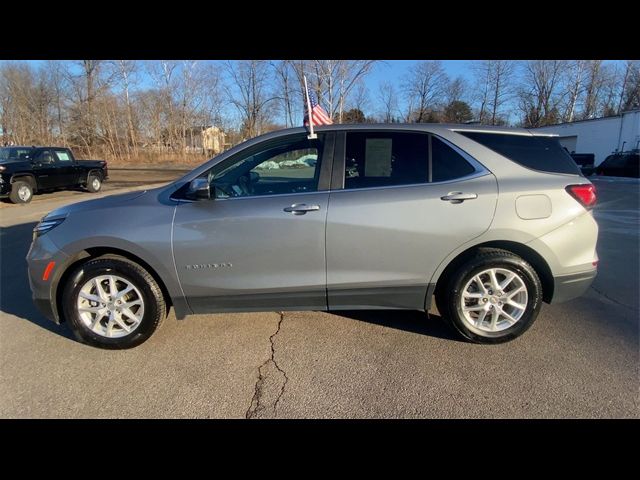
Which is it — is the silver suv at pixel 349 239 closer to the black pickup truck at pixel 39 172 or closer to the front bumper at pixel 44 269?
the front bumper at pixel 44 269

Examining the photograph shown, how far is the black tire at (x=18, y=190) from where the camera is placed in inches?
433

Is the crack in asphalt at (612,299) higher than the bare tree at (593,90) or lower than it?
lower

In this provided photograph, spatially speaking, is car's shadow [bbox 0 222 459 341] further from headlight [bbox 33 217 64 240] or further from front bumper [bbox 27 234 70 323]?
headlight [bbox 33 217 64 240]

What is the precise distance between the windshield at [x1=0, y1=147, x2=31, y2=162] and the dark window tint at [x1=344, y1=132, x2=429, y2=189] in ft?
44.9

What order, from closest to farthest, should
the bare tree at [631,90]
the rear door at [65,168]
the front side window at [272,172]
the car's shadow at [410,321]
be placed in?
the front side window at [272,172]
the car's shadow at [410,321]
the rear door at [65,168]
the bare tree at [631,90]

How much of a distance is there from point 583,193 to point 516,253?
0.70 metres

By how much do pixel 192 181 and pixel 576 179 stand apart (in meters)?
3.22

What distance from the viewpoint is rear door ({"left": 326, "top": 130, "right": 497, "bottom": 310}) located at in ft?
9.00

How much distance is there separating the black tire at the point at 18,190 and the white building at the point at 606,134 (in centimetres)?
3014

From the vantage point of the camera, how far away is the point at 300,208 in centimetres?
275

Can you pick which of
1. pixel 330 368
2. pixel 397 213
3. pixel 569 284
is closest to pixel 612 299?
pixel 569 284

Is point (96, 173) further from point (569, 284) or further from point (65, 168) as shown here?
point (569, 284)

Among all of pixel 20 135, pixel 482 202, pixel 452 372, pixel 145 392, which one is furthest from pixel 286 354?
pixel 20 135

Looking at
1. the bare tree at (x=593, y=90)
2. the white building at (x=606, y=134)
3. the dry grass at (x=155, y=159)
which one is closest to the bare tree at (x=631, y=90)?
the bare tree at (x=593, y=90)
